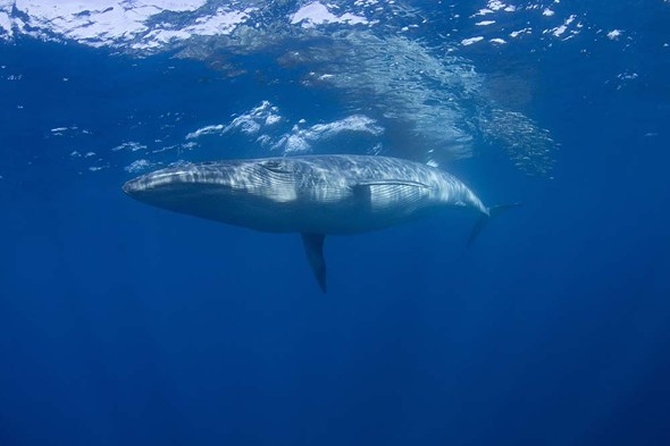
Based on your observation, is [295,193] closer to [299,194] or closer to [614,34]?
[299,194]

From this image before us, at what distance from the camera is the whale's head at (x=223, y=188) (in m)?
4.82

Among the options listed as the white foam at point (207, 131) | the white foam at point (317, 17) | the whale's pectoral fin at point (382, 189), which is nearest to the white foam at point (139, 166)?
the white foam at point (207, 131)

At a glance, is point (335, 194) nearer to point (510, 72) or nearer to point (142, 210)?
point (510, 72)

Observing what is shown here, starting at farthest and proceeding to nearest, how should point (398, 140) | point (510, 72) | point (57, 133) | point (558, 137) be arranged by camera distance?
1. point (558, 137)
2. point (398, 140)
3. point (57, 133)
4. point (510, 72)

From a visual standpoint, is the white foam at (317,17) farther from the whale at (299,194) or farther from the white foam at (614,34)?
the white foam at (614,34)

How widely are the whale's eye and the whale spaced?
0.01 metres

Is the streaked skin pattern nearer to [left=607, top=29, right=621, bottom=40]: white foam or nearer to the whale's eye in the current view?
the whale's eye

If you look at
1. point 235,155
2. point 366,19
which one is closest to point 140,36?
point 366,19

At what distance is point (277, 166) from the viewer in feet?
20.4

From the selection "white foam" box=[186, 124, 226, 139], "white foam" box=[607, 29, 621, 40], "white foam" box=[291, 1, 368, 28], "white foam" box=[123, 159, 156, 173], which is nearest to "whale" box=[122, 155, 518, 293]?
"white foam" box=[291, 1, 368, 28]

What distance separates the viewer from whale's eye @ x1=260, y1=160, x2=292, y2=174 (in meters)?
6.02

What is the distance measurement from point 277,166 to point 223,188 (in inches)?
42.0

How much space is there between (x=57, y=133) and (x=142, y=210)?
16.1 m

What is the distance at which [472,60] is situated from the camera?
50.6ft
